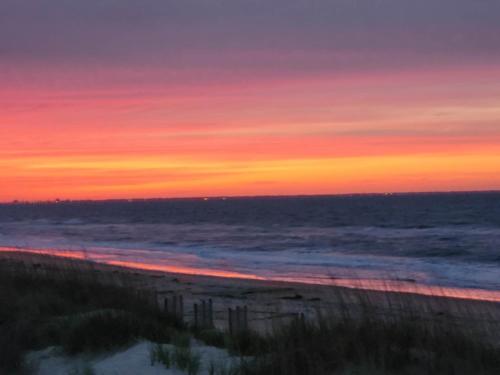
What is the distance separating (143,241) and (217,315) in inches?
1467

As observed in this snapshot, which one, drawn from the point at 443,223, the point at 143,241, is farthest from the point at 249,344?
the point at 443,223

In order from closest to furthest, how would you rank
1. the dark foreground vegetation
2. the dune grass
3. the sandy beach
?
the dark foreground vegetation, the dune grass, the sandy beach

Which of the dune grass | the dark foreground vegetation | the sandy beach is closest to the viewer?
the dark foreground vegetation

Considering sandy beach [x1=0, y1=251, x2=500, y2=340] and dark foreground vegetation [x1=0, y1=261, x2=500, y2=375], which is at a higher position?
dark foreground vegetation [x1=0, y1=261, x2=500, y2=375]

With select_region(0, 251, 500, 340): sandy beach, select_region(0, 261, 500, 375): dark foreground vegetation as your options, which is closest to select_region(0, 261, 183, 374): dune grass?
select_region(0, 261, 500, 375): dark foreground vegetation

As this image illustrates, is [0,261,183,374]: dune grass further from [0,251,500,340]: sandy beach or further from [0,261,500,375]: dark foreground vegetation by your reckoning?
[0,251,500,340]: sandy beach

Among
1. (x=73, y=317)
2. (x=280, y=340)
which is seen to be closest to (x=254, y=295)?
(x=73, y=317)

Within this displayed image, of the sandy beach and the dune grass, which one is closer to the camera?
the dune grass

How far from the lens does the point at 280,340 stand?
8.32 meters

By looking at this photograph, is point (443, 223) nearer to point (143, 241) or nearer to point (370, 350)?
point (143, 241)

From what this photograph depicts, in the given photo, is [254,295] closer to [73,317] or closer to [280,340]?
[73,317]

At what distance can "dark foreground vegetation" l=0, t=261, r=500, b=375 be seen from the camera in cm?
745

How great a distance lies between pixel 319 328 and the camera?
884cm

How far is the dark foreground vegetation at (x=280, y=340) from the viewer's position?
745 cm
